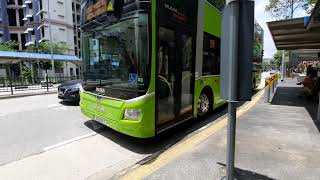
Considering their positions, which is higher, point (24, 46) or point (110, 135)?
point (24, 46)

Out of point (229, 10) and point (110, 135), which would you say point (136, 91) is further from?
point (229, 10)

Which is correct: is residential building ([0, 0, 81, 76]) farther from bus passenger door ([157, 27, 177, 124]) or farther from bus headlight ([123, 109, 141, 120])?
bus headlight ([123, 109, 141, 120])

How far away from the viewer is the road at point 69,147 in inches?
174

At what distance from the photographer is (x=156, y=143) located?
19.2 ft

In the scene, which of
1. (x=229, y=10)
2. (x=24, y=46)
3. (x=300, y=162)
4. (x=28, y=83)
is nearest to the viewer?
(x=229, y=10)

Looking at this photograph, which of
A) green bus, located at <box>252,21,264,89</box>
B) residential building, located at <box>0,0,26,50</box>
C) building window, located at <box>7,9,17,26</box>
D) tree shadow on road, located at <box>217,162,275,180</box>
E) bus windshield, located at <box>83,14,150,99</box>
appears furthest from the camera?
building window, located at <box>7,9,17,26</box>

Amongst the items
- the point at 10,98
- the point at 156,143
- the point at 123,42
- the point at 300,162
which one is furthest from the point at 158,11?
the point at 10,98

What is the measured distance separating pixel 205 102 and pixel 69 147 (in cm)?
418

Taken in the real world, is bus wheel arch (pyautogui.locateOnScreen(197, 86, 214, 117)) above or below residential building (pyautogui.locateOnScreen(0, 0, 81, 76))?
below

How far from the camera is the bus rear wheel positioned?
7477mm

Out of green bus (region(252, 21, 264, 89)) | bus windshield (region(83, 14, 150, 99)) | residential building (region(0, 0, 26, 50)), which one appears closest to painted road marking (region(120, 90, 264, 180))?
bus windshield (region(83, 14, 150, 99))

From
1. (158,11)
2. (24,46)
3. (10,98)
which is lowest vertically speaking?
(10,98)

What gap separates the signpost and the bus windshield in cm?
231

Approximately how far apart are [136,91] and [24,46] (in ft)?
215
